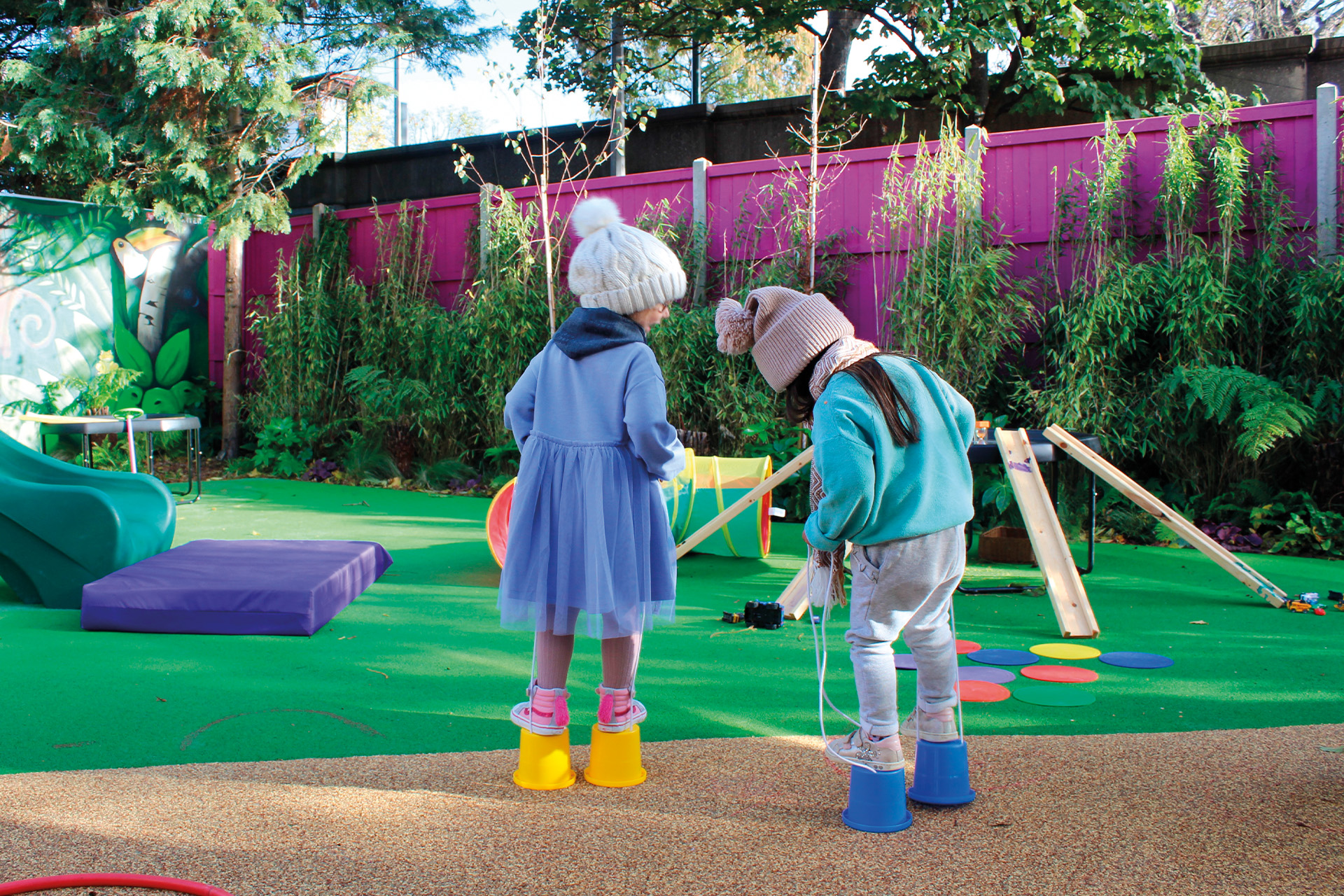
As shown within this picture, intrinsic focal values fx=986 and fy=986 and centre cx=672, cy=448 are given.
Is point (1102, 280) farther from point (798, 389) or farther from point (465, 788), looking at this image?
point (465, 788)

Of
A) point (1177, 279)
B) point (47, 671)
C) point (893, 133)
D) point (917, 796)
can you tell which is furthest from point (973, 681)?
point (893, 133)

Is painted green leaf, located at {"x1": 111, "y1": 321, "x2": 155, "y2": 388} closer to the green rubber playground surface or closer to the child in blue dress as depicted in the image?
the green rubber playground surface

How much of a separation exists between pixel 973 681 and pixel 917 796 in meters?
1.02

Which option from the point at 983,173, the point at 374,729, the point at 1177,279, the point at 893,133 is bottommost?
the point at 374,729

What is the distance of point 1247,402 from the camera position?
5.05m

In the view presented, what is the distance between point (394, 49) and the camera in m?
9.24

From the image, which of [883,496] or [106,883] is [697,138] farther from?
[106,883]

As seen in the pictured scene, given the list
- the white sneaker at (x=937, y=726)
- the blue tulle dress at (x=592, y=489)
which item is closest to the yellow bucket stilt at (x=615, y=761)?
the blue tulle dress at (x=592, y=489)

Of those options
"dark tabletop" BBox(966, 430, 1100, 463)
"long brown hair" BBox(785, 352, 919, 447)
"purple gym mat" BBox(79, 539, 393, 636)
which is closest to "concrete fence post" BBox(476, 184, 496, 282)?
"purple gym mat" BBox(79, 539, 393, 636)

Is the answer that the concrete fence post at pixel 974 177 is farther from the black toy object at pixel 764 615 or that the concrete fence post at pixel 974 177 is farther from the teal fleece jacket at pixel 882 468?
the teal fleece jacket at pixel 882 468

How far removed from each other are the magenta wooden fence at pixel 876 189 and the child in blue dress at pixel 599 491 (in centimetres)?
464

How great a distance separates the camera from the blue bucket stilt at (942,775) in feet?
6.69

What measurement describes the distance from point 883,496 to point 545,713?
2.90 ft

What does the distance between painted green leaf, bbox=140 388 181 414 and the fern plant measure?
28.0 ft
